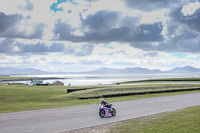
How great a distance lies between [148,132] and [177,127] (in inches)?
77.1

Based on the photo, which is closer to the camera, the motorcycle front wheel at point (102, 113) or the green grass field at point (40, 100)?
the motorcycle front wheel at point (102, 113)

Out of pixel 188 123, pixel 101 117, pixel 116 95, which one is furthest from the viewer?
pixel 116 95

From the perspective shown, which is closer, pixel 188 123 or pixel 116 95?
pixel 188 123

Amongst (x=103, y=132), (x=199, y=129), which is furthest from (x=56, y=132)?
(x=199, y=129)

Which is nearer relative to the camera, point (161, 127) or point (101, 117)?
point (161, 127)

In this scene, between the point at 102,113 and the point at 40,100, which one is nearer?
the point at 102,113

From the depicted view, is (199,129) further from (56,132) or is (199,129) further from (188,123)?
(56,132)

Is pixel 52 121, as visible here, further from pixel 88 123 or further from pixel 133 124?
pixel 133 124

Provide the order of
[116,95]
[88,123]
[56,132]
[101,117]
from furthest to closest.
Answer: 1. [116,95]
2. [101,117]
3. [88,123]
4. [56,132]

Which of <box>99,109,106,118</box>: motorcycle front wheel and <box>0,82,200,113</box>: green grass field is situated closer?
<box>99,109,106,118</box>: motorcycle front wheel

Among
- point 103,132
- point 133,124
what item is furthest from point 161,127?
point 103,132

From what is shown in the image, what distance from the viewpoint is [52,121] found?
14.9 metres

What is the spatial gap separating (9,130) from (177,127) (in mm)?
8731

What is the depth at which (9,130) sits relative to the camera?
12.2 metres
